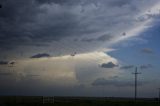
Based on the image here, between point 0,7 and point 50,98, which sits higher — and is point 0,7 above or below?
above

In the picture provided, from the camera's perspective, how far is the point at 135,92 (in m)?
106

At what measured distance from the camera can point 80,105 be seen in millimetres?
72812

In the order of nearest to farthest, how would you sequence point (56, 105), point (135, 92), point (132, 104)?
point (56, 105)
point (132, 104)
point (135, 92)

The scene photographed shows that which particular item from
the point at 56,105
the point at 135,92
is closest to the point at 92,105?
the point at 56,105

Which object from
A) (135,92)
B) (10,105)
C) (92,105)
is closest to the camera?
(10,105)

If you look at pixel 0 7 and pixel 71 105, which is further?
pixel 71 105

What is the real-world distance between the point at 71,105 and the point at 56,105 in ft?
13.9

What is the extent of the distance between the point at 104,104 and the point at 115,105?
11.0ft

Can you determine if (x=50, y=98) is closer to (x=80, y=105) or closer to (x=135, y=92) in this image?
(x=80, y=105)

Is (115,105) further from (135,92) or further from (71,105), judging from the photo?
(135,92)

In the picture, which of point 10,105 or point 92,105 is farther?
point 92,105

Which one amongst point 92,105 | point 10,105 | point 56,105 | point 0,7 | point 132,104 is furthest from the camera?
point 132,104

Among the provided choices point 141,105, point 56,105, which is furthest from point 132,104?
point 56,105

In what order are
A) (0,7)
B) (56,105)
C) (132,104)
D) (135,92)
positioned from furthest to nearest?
(135,92), (132,104), (56,105), (0,7)
